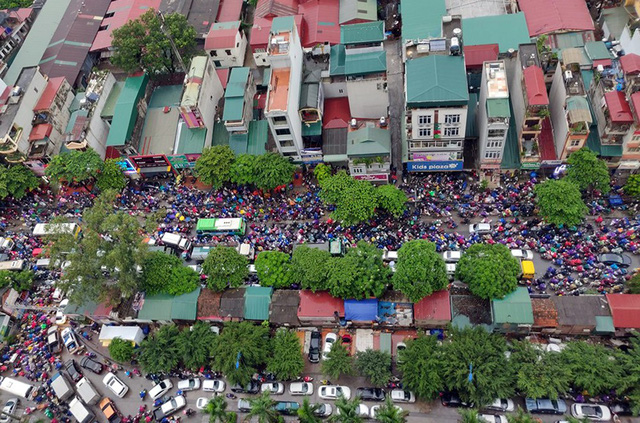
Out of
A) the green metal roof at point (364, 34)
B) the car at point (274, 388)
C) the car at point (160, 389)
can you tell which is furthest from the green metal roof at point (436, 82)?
the car at point (160, 389)

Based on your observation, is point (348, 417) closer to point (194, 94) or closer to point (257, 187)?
point (257, 187)

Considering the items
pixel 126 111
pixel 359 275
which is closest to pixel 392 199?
pixel 359 275

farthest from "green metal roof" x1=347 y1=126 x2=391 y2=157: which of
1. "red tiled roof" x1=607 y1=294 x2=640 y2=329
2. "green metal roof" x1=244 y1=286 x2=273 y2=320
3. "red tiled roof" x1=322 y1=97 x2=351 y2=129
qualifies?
"red tiled roof" x1=607 y1=294 x2=640 y2=329

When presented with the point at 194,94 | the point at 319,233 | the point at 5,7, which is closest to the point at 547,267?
the point at 319,233

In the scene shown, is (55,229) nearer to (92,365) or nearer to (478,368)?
(92,365)

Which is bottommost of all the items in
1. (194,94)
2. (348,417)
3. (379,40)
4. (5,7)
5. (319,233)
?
(348,417)

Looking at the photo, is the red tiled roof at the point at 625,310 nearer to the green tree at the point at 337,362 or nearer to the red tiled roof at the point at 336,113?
the green tree at the point at 337,362
